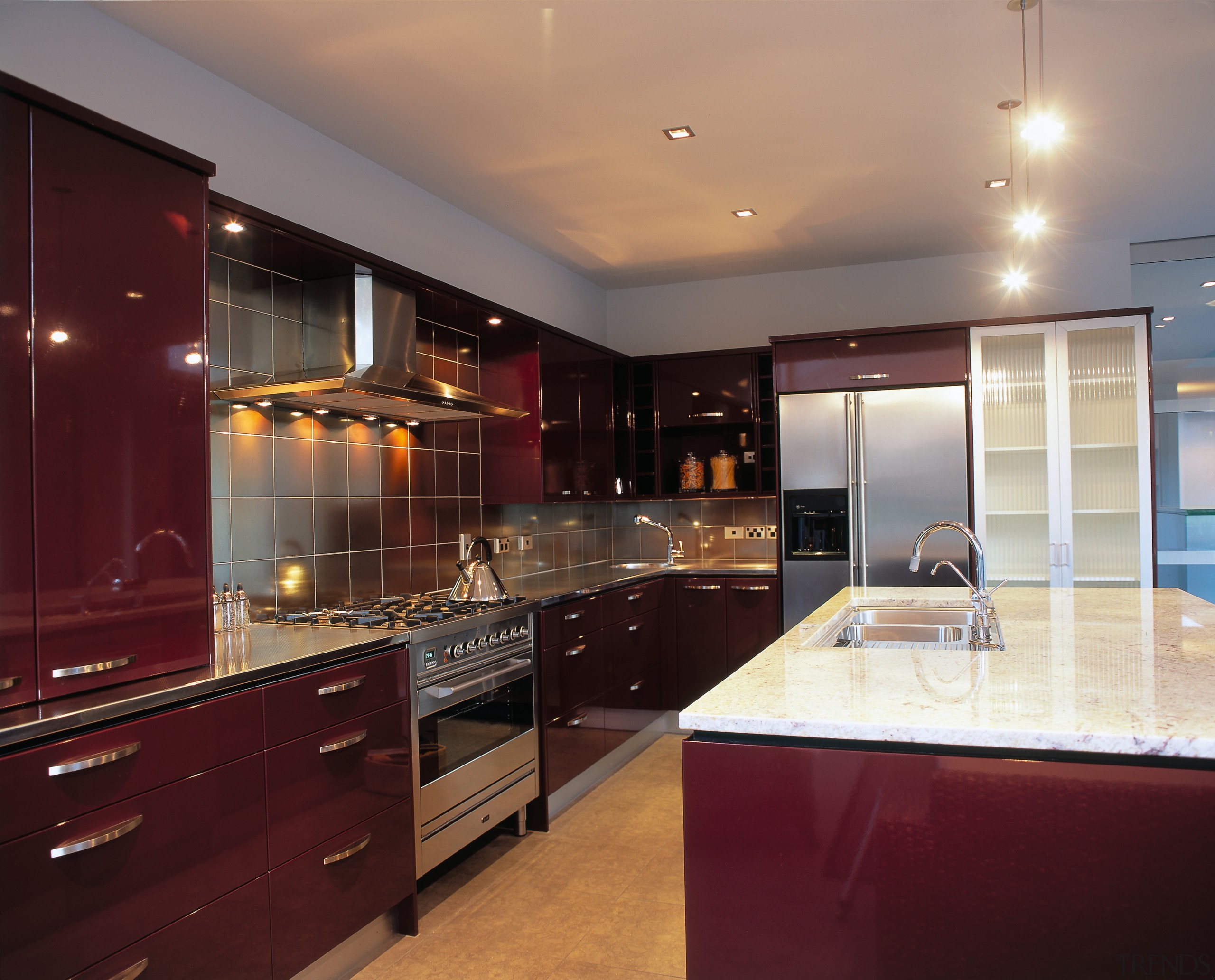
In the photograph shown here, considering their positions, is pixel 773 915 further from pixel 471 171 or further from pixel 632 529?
pixel 632 529

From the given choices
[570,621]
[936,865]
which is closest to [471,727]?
[570,621]

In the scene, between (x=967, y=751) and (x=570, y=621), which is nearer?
(x=967, y=751)

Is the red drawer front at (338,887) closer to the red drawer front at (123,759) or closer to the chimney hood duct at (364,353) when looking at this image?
the red drawer front at (123,759)

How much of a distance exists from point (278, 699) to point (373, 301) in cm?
147

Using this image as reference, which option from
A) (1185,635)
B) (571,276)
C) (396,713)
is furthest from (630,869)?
(571,276)

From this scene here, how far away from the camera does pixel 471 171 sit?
11.2ft

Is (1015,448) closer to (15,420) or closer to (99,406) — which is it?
(99,406)

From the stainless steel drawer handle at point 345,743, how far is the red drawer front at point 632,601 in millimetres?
1715

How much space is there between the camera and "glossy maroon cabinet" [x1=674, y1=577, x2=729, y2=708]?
466 centimetres

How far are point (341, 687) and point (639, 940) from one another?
1181mm

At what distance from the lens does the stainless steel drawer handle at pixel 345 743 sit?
2.21m


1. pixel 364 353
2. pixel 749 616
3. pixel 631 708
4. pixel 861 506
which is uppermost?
pixel 364 353

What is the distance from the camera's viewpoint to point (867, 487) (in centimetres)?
433

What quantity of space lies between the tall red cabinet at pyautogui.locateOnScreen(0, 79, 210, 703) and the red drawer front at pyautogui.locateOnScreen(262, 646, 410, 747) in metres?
0.22
